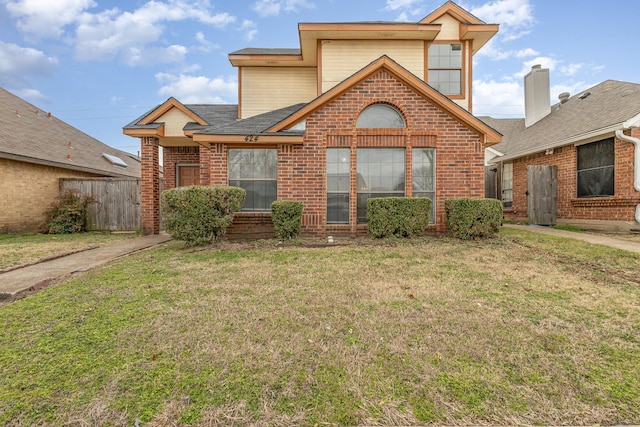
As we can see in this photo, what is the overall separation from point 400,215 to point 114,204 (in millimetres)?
10703

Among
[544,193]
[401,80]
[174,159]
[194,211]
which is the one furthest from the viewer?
[174,159]

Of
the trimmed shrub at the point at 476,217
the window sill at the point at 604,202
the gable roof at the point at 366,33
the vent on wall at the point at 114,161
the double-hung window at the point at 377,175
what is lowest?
the trimmed shrub at the point at 476,217

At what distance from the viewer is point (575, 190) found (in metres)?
10.7

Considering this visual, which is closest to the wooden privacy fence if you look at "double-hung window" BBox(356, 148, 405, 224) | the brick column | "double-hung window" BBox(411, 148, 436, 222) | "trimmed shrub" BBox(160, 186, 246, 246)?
the brick column

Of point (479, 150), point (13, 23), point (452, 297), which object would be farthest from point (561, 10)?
point (13, 23)

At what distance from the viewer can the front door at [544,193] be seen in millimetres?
11469

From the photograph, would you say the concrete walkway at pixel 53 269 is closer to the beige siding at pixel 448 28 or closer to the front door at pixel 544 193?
the beige siding at pixel 448 28

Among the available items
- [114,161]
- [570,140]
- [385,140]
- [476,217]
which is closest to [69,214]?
[114,161]

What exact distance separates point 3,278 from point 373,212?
23.8 feet

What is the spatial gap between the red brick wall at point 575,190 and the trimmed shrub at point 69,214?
58.7 feet

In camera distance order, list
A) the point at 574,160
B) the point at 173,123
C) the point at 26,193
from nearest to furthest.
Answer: the point at 173,123, the point at 26,193, the point at 574,160

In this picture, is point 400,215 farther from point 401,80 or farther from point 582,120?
point 582,120

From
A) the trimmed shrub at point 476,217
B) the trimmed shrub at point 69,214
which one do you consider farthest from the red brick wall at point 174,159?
the trimmed shrub at point 476,217

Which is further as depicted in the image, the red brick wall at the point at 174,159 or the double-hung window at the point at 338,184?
the red brick wall at the point at 174,159
